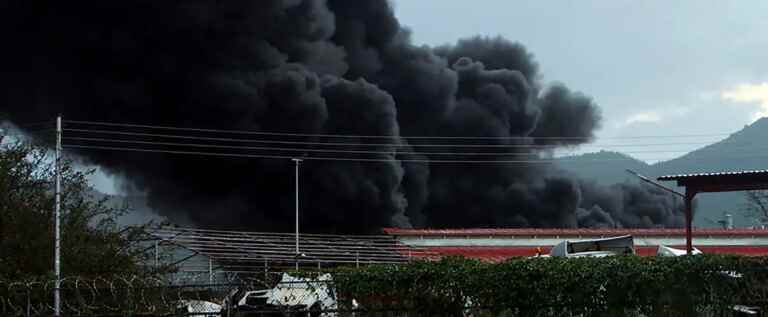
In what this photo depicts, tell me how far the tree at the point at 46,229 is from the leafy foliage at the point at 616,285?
8.31 m

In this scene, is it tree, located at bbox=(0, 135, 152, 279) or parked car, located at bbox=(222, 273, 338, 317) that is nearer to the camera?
parked car, located at bbox=(222, 273, 338, 317)

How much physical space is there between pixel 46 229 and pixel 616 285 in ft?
35.0

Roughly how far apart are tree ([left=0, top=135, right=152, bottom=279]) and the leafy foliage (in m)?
8.31

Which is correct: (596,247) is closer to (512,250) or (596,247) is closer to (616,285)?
(616,285)

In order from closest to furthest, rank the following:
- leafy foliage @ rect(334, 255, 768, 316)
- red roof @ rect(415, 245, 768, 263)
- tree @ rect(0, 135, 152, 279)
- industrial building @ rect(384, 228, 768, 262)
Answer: leafy foliage @ rect(334, 255, 768, 316) < tree @ rect(0, 135, 152, 279) < red roof @ rect(415, 245, 768, 263) < industrial building @ rect(384, 228, 768, 262)

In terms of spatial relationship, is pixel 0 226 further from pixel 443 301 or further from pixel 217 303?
pixel 443 301

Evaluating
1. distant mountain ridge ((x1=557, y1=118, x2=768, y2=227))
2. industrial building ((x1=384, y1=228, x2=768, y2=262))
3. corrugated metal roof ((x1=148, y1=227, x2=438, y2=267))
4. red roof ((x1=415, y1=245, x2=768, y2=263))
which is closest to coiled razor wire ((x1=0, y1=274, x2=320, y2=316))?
corrugated metal roof ((x1=148, y1=227, x2=438, y2=267))

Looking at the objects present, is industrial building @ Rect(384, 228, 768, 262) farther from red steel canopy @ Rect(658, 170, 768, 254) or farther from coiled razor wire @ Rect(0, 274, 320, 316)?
coiled razor wire @ Rect(0, 274, 320, 316)

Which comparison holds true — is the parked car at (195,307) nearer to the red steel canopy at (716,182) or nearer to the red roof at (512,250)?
the red steel canopy at (716,182)

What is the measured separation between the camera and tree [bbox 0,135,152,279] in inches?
699

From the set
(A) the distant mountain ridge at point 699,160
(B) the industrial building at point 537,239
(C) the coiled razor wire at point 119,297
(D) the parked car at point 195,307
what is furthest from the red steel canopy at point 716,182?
(A) the distant mountain ridge at point 699,160

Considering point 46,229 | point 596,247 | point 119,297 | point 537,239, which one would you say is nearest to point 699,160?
point 537,239

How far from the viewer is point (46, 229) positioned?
1853 cm

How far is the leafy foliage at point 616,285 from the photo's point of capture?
41.1 ft
